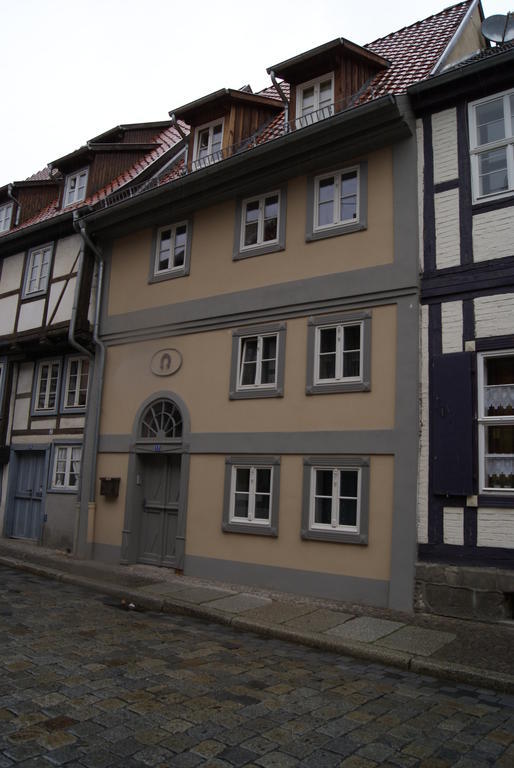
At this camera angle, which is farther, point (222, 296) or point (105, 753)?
point (222, 296)

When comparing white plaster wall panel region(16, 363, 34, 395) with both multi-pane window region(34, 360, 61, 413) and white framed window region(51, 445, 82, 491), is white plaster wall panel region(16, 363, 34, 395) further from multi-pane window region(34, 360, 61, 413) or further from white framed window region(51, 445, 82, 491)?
white framed window region(51, 445, 82, 491)

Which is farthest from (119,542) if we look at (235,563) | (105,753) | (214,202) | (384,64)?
(384,64)

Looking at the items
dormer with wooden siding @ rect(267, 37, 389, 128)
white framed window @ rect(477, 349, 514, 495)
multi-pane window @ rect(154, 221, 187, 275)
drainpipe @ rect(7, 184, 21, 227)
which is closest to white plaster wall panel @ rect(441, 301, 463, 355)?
white framed window @ rect(477, 349, 514, 495)

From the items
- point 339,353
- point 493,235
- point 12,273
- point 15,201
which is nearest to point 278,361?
point 339,353

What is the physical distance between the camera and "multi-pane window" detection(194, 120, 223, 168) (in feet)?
40.6

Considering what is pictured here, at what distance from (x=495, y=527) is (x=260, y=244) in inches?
242

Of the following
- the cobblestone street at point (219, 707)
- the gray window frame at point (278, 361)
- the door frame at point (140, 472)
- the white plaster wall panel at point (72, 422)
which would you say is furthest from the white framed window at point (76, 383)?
the cobblestone street at point (219, 707)

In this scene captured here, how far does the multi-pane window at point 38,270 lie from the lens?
49.6ft

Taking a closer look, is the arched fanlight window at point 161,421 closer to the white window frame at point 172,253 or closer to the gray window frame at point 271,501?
the gray window frame at point 271,501

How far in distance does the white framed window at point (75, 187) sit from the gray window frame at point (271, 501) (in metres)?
8.92

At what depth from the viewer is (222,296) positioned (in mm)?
11328

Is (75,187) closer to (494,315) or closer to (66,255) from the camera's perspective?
(66,255)

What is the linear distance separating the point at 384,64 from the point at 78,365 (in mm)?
8999

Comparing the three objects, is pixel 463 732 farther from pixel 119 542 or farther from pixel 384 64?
pixel 384 64
